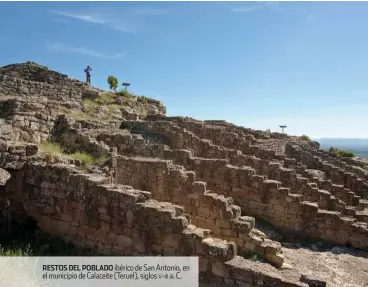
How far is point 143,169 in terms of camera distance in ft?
34.6

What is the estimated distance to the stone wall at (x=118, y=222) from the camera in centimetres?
622

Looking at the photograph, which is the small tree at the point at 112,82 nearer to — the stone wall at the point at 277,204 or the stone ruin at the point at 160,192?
the stone ruin at the point at 160,192

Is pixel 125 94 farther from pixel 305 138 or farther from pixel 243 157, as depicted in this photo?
pixel 305 138

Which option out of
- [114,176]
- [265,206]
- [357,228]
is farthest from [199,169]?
[357,228]

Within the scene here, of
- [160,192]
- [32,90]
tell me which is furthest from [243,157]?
[32,90]

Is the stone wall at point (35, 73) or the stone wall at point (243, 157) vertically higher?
the stone wall at point (35, 73)

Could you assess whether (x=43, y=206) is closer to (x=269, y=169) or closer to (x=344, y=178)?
(x=269, y=169)

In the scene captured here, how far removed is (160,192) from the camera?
10.4 m

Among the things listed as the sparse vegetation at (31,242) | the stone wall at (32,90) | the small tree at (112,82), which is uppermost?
the small tree at (112,82)

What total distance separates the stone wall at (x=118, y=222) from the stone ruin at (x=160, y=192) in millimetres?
20

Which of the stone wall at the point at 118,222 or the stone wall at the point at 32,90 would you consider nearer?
the stone wall at the point at 118,222

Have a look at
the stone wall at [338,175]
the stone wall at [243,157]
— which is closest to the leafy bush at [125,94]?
the stone wall at [243,157]

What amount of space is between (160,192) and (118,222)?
3.58 metres

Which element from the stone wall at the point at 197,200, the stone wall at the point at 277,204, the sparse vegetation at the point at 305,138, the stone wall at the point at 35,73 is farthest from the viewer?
the sparse vegetation at the point at 305,138
